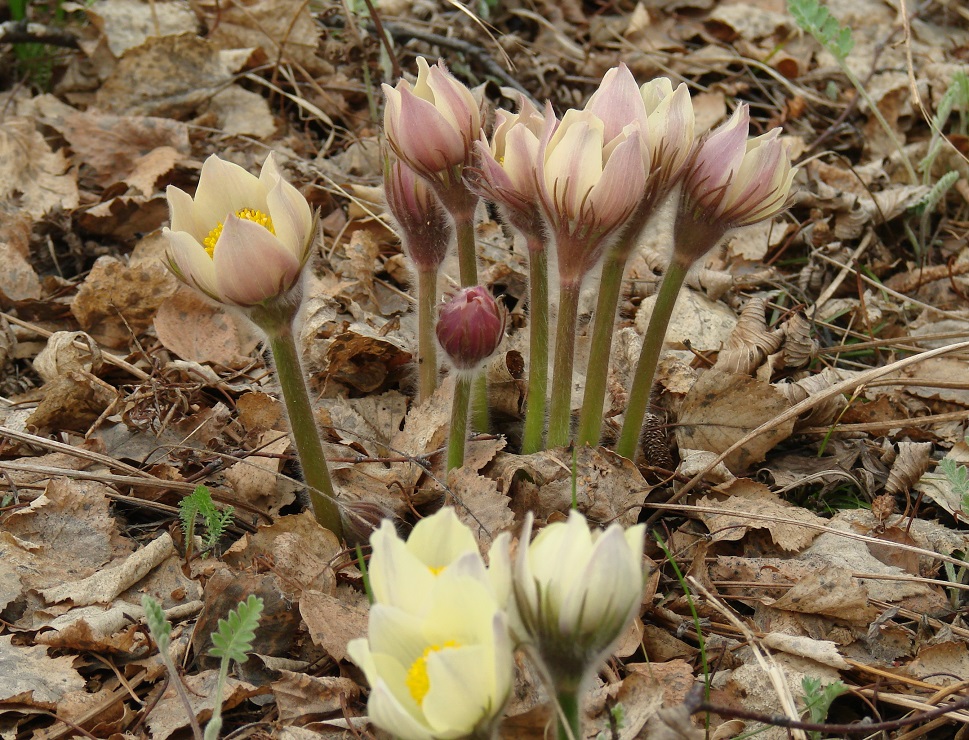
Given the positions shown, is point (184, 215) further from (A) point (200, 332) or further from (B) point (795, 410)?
(B) point (795, 410)

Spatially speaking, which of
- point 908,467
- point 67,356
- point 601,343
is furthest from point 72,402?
point 908,467

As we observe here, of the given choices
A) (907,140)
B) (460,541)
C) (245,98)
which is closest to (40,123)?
(245,98)

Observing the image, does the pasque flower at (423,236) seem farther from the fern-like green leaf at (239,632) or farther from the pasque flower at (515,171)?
the fern-like green leaf at (239,632)

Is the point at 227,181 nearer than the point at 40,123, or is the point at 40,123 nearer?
the point at 227,181

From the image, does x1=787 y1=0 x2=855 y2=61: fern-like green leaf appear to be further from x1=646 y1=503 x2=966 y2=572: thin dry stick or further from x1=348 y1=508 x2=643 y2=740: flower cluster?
x1=348 y1=508 x2=643 y2=740: flower cluster

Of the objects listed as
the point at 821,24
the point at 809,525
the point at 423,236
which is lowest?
the point at 809,525

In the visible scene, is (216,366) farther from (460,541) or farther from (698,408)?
(460,541)
